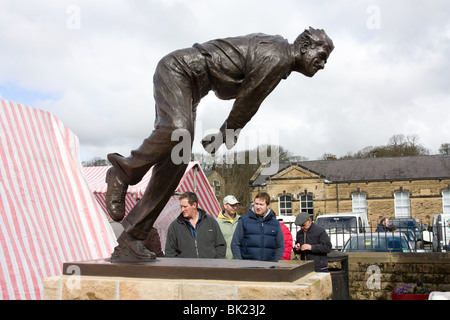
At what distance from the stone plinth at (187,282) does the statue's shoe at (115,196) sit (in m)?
0.42

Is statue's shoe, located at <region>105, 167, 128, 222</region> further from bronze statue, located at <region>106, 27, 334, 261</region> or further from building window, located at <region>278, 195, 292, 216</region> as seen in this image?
building window, located at <region>278, 195, 292, 216</region>

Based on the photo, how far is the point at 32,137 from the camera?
224 inches

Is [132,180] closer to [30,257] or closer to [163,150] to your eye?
[163,150]

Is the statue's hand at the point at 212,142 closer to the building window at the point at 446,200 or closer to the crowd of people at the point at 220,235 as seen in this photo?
the crowd of people at the point at 220,235

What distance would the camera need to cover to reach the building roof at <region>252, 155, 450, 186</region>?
36.8m

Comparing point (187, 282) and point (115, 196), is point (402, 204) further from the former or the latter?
point (187, 282)

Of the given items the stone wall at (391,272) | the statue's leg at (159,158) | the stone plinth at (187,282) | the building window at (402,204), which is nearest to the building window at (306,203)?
the building window at (402,204)

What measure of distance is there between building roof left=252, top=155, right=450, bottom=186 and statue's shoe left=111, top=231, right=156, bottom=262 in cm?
3655

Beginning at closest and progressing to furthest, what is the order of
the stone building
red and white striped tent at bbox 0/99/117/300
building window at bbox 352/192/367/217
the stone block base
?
the stone block base < red and white striped tent at bbox 0/99/117/300 < the stone building < building window at bbox 352/192/367/217

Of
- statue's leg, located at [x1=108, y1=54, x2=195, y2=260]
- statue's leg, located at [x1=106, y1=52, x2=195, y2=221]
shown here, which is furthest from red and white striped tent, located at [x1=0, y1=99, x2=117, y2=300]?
statue's leg, located at [x1=106, y1=52, x2=195, y2=221]

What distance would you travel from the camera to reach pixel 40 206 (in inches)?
212

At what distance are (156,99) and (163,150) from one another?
1.43ft

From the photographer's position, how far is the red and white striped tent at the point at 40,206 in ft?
16.0
